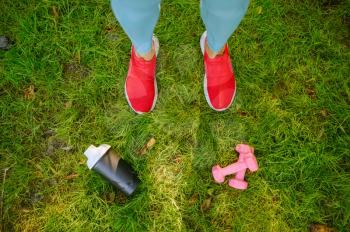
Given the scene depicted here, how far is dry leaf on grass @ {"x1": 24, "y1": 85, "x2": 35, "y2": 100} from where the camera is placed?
2.23 m

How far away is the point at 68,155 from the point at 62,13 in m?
0.94

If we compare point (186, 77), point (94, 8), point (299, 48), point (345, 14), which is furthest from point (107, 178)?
point (345, 14)

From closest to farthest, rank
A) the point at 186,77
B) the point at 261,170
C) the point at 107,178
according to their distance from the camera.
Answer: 1. the point at 107,178
2. the point at 261,170
3. the point at 186,77

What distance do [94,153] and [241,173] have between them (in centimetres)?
84

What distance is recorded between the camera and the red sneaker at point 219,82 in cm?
208

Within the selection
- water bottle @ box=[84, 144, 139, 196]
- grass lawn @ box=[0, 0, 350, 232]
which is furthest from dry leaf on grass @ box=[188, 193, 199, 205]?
water bottle @ box=[84, 144, 139, 196]

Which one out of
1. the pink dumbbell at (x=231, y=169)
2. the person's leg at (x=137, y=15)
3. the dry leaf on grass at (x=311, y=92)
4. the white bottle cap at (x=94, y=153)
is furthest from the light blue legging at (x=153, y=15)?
the dry leaf on grass at (x=311, y=92)

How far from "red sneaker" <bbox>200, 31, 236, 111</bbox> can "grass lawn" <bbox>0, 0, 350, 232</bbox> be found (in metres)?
0.08

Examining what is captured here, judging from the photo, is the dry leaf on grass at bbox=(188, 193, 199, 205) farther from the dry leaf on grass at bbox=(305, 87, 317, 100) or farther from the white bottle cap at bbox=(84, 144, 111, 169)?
the dry leaf on grass at bbox=(305, 87, 317, 100)

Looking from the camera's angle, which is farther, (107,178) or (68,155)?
(68,155)

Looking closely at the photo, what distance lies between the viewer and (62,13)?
235 cm

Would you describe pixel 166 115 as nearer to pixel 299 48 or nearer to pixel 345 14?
pixel 299 48

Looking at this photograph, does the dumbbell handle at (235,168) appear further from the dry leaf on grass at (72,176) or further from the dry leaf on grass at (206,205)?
the dry leaf on grass at (72,176)

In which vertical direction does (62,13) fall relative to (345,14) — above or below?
above
